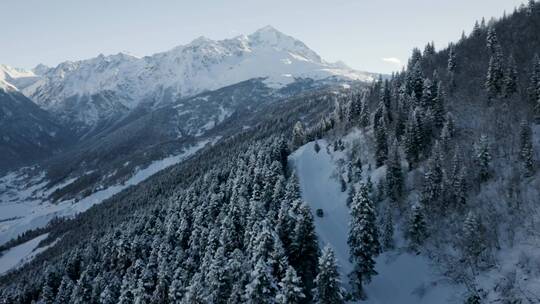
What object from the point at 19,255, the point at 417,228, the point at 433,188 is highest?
the point at 433,188

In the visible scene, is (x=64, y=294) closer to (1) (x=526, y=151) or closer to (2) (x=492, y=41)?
(1) (x=526, y=151)

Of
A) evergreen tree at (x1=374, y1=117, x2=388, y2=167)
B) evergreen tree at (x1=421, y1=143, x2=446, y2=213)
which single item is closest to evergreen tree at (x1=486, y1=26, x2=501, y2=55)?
evergreen tree at (x1=374, y1=117, x2=388, y2=167)

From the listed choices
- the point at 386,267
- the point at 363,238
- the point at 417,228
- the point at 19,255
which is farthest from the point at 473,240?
the point at 19,255

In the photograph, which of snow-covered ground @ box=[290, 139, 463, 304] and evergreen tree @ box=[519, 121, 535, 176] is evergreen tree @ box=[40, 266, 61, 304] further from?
evergreen tree @ box=[519, 121, 535, 176]

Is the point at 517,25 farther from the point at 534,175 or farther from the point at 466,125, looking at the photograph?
the point at 534,175

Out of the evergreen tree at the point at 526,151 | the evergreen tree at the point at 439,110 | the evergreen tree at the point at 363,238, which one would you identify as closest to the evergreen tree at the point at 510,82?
the evergreen tree at the point at 439,110

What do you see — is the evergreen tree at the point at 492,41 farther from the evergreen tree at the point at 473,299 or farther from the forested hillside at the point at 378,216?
the evergreen tree at the point at 473,299
